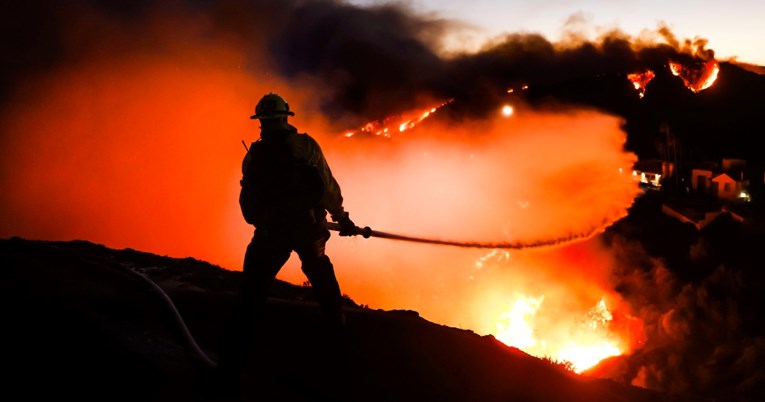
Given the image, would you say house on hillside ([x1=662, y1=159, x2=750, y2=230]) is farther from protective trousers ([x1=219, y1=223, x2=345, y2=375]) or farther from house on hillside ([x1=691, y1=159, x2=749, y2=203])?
protective trousers ([x1=219, y1=223, x2=345, y2=375])

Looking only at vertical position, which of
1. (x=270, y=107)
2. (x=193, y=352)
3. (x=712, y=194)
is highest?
(x=712, y=194)

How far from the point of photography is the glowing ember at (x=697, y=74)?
77688mm

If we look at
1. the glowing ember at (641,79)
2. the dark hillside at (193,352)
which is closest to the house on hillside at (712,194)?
the glowing ember at (641,79)

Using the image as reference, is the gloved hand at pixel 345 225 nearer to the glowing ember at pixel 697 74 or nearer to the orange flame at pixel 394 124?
the orange flame at pixel 394 124

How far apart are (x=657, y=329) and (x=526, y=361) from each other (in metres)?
35.2

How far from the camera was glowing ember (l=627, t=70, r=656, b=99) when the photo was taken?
83.7m

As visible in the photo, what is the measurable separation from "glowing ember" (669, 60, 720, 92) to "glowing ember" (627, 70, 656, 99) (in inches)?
141

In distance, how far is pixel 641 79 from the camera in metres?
86.4

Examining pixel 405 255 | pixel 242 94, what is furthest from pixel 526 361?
pixel 405 255

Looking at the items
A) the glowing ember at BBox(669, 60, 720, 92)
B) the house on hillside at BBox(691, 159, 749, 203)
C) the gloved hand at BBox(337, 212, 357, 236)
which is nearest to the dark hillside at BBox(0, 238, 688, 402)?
the gloved hand at BBox(337, 212, 357, 236)

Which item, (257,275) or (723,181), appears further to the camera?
(723,181)

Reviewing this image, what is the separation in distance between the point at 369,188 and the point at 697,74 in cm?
6984

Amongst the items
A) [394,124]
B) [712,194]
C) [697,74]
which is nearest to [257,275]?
[712,194]

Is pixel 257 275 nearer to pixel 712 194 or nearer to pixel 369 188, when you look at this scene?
pixel 369 188
